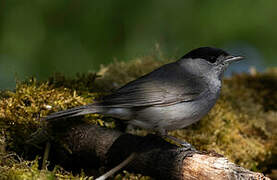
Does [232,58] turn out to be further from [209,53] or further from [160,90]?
[160,90]

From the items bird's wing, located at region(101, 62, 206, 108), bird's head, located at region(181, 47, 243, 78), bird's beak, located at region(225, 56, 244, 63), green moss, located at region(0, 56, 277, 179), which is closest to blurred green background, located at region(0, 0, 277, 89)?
green moss, located at region(0, 56, 277, 179)

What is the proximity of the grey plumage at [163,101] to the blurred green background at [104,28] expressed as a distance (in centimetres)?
300

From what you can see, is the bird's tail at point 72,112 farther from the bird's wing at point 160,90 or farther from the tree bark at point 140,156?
the tree bark at point 140,156

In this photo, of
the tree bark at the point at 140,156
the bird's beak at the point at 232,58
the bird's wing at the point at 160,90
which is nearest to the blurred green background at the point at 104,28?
the bird's beak at the point at 232,58

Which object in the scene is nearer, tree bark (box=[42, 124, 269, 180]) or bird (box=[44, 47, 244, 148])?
tree bark (box=[42, 124, 269, 180])

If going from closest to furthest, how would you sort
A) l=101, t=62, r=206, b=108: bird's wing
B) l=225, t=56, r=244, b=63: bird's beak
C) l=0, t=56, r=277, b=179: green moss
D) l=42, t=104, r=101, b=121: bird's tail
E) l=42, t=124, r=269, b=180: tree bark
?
1. l=42, t=124, r=269, b=180: tree bark
2. l=42, t=104, r=101, b=121: bird's tail
3. l=0, t=56, r=277, b=179: green moss
4. l=101, t=62, r=206, b=108: bird's wing
5. l=225, t=56, r=244, b=63: bird's beak

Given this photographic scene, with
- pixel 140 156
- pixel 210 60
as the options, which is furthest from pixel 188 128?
pixel 140 156

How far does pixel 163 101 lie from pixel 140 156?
81 cm

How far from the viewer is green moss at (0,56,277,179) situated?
3996 mm

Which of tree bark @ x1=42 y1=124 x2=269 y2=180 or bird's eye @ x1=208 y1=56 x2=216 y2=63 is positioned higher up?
bird's eye @ x1=208 y1=56 x2=216 y2=63

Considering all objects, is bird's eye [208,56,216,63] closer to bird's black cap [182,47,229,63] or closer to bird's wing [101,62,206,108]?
bird's black cap [182,47,229,63]

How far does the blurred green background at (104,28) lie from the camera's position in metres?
7.64

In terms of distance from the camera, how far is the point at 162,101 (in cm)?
418

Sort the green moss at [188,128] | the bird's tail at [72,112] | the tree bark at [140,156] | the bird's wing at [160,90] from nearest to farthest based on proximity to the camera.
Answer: the tree bark at [140,156] < the bird's tail at [72,112] < the green moss at [188,128] < the bird's wing at [160,90]
